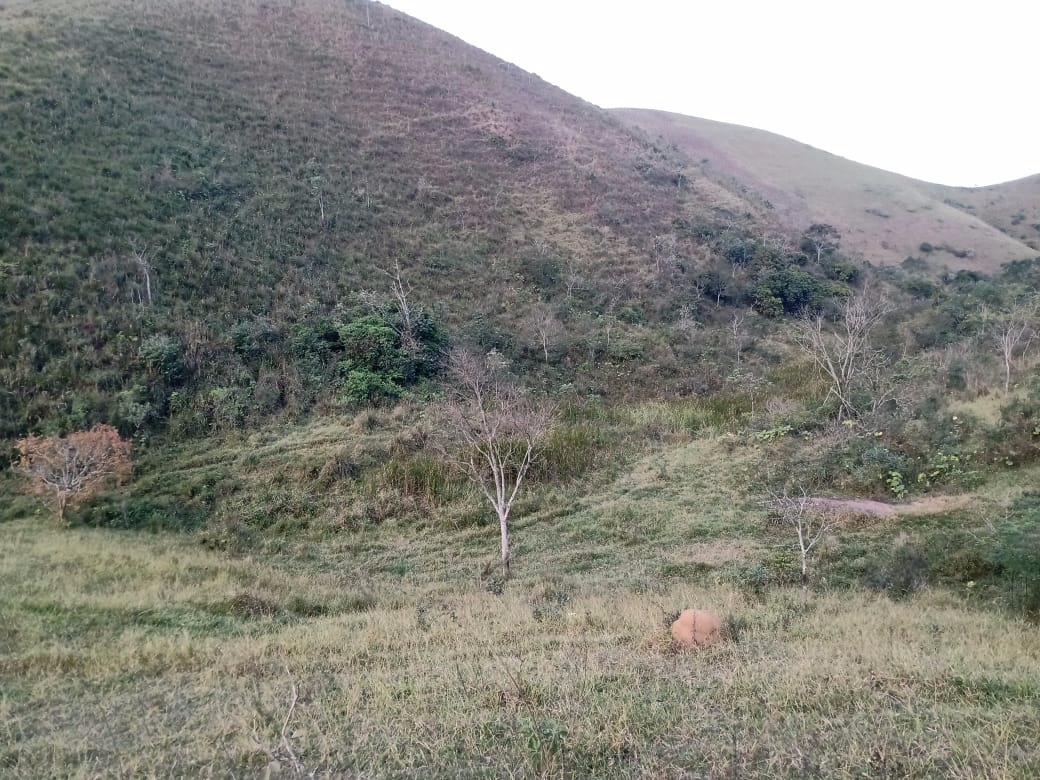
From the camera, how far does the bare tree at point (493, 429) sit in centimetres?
1212

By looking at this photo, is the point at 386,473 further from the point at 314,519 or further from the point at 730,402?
the point at 730,402

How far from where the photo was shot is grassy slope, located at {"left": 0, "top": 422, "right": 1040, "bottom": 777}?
386 cm

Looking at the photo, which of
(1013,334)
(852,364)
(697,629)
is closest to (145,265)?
(697,629)

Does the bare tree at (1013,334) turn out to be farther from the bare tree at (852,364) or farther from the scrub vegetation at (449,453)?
the bare tree at (852,364)

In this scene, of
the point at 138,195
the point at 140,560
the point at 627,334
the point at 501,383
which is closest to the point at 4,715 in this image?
the point at 140,560

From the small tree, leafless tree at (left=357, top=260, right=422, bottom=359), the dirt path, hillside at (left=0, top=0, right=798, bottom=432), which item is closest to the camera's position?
the dirt path

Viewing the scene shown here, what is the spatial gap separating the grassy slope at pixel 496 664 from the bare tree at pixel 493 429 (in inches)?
67.0

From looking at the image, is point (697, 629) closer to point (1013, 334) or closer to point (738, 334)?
point (1013, 334)

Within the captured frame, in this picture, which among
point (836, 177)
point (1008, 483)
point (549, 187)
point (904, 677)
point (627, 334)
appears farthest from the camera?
point (836, 177)

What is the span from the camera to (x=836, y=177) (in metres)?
71.5

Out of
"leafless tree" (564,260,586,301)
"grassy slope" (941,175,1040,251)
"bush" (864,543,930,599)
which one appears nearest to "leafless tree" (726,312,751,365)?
"leafless tree" (564,260,586,301)

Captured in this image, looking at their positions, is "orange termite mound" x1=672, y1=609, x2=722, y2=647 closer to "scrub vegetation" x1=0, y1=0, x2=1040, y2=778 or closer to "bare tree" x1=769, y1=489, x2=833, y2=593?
"scrub vegetation" x1=0, y1=0, x2=1040, y2=778

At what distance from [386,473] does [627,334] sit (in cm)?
1386

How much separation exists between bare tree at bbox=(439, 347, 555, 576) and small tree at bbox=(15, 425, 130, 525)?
775 centimetres
